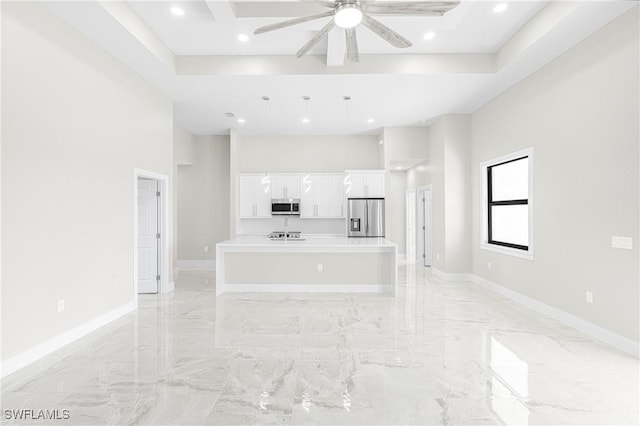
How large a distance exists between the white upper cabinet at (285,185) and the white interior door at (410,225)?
3.45 m

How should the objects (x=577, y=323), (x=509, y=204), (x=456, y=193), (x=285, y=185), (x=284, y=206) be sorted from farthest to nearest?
1. (x=285, y=185)
2. (x=284, y=206)
3. (x=456, y=193)
4. (x=509, y=204)
5. (x=577, y=323)

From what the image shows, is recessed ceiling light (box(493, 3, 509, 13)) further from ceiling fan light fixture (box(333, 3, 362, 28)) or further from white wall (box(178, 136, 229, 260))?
white wall (box(178, 136, 229, 260))

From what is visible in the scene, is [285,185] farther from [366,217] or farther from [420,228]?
[420,228]

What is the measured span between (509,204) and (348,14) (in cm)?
424

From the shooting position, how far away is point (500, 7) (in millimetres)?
3543

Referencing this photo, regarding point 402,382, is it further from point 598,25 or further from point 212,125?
point 212,125

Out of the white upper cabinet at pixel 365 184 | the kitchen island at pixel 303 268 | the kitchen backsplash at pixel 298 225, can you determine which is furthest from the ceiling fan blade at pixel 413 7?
the kitchen backsplash at pixel 298 225

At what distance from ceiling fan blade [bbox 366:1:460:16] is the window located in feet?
9.50

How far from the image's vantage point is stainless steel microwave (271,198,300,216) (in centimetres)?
756

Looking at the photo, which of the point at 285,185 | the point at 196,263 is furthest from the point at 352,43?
the point at 196,263

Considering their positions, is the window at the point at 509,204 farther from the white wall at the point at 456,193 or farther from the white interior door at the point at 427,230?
the white interior door at the point at 427,230

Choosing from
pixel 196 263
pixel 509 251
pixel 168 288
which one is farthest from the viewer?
pixel 196 263

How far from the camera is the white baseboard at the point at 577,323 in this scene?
311 cm

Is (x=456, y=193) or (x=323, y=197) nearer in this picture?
(x=456, y=193)
